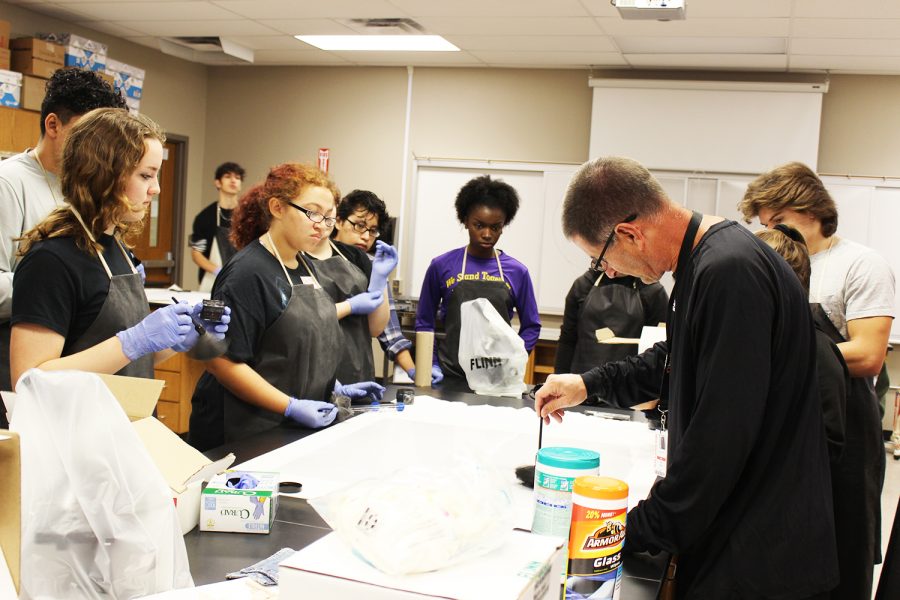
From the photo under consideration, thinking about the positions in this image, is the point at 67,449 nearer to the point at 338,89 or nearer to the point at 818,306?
the point at 818,306

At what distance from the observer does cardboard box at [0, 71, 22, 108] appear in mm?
4961

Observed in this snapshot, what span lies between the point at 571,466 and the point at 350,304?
6.62 ft

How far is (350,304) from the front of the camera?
10.1 ft

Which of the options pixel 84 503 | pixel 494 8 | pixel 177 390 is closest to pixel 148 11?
pixel 494 8

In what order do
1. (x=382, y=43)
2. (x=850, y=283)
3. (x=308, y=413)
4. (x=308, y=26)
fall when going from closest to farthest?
(x=308, y=413) → (x=850, y=283) → (x=308, y=26) → (x=382, y=43)

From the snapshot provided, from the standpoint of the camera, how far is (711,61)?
229 inches

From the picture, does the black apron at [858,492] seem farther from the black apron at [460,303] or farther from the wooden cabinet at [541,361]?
the wooden cabinet at [541,361]

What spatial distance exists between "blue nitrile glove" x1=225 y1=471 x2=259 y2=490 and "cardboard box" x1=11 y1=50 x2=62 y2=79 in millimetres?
4516

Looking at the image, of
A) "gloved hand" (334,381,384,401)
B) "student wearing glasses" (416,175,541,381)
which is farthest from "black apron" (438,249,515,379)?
"gloved hand" (334,381,384,401)

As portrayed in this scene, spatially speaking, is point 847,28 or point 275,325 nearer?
point 275,325

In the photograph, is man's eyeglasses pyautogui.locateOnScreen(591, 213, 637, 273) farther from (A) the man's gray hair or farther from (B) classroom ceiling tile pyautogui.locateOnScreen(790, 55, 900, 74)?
(B) classroom ceiling tile pyautogui.locateOnScreen(790, 55, 900, 74)

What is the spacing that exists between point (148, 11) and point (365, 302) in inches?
130

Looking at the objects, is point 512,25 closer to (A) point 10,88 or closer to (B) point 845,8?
(B) point 845,8

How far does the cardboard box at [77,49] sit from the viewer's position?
5.35 m
